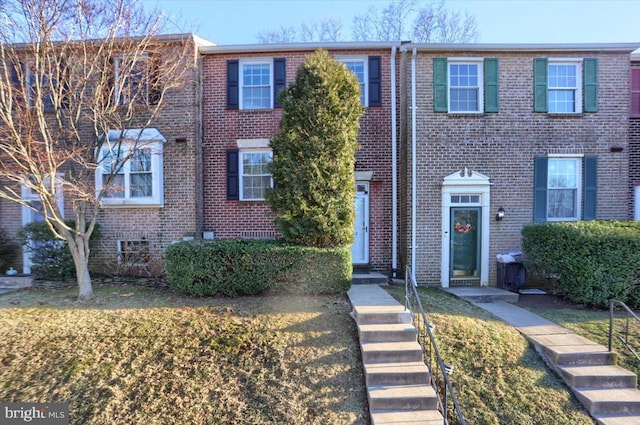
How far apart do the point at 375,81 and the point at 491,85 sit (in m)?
A: 3.02

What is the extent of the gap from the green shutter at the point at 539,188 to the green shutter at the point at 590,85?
1835mm

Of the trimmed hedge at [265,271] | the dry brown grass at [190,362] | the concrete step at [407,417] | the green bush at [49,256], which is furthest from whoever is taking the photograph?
the green bush at [49,256]

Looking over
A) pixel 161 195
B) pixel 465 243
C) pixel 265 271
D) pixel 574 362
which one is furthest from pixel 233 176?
pixel 574 362

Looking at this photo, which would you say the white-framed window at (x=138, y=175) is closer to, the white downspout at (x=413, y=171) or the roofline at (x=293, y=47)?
the roofline at (x=293, y=47)

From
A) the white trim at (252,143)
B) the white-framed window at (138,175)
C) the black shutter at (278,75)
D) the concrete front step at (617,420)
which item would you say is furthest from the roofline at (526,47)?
the concrete front step at (617,420)

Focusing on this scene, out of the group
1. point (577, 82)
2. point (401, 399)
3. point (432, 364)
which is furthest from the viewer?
point (577, 82)

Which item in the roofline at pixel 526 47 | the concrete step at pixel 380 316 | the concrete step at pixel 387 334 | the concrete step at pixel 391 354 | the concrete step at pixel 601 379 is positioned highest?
the roofline at pixel 526 47

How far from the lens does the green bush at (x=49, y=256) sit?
8.05 meters

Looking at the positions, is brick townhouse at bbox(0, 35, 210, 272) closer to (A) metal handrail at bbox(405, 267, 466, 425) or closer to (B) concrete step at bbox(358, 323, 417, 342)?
(B) concrete step at bbox(358, 323, 417, 342)

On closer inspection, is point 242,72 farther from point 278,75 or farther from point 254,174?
point 254,174

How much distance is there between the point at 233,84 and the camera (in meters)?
9.02

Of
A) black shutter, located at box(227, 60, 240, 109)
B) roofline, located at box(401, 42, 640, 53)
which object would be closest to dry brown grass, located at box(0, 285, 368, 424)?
black shutter, located at box(227, 60, 240, 109)

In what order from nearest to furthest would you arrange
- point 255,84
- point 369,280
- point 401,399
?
point 401,399 < point 369,280 < point 255,84

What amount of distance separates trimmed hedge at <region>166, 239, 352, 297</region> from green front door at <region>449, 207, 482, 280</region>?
3826 millimetres
